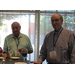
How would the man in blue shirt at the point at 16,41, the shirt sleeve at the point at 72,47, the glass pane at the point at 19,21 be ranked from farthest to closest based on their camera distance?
the glass pane at the point at 19,21
the man in blue shirt at the point at 16,41
the shirt sleeve at the point at 72,47

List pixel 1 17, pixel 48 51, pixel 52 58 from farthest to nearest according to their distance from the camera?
1. pixel 1 17
2. pixel 48 51
3. pixel 52 58

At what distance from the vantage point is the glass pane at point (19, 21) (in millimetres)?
5363

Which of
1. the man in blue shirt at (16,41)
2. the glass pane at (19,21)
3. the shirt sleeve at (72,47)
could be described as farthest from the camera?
the glass pane at (19,21)

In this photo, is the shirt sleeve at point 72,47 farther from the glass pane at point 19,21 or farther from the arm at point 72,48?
the glass pane at point 19,21

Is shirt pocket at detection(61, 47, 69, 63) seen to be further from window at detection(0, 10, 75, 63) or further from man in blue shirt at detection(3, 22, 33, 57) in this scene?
window at detection(0, 10, 75, 63)

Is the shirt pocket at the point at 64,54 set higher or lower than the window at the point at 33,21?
lower

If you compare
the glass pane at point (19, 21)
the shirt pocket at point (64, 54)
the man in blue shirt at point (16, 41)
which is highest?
the glass pane at point (19, 21)

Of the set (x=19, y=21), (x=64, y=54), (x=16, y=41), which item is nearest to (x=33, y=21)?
(x=19, y=21)

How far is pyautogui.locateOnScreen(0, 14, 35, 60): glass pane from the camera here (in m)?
5.36

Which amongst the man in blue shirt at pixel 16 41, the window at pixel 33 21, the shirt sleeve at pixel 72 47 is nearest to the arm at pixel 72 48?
the shirt sleeve at pixel 72 47
